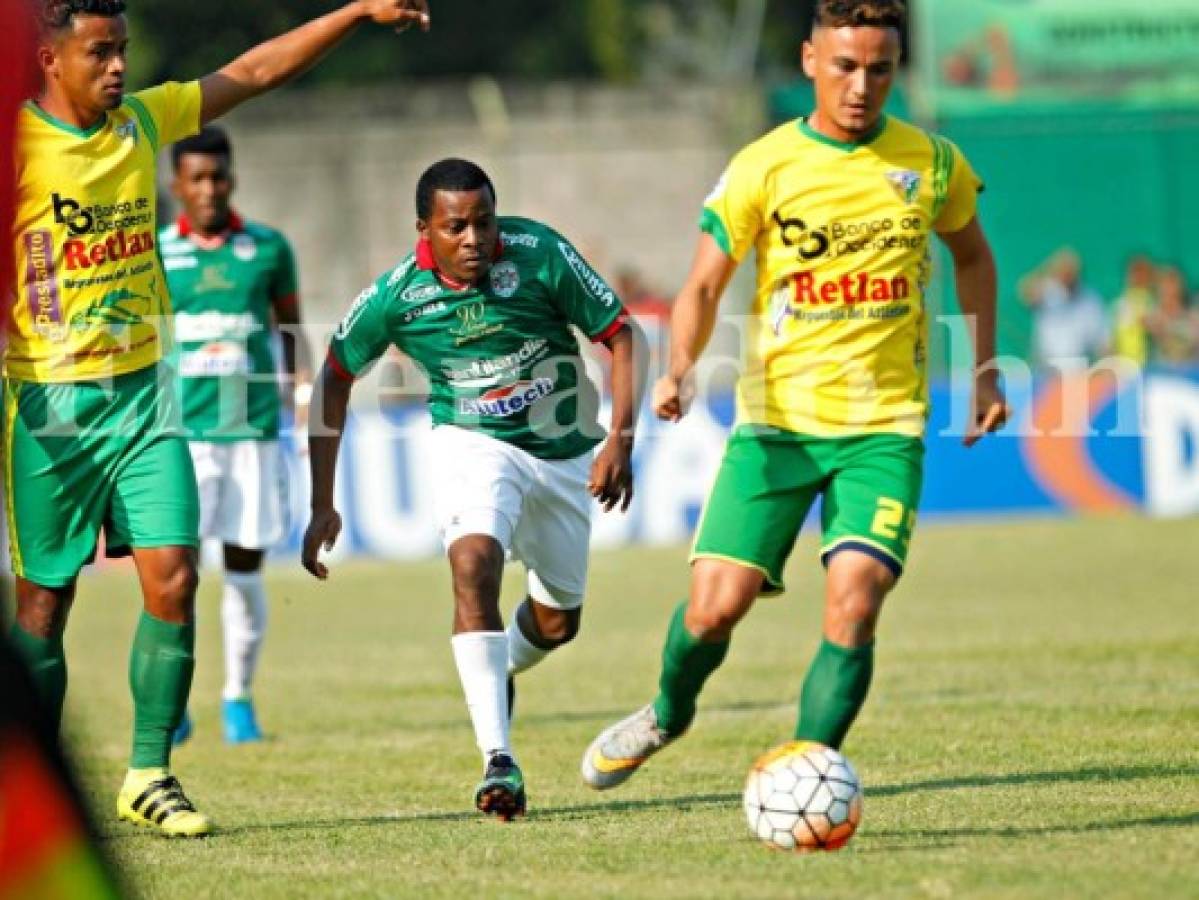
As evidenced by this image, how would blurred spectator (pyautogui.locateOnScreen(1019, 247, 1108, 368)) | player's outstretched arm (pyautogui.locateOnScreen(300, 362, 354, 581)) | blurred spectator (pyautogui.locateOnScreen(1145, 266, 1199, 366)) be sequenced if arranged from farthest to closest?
blurred spectator (pyautogui.locateOnScreen(1019, 247, 1108, 368)) → blurred spectator (pyautogui.locateOnScreen(1145, 266, 1199, 366)) → player's outstretched arm (pyautogui.locateOnScreen(300, 362, 354, 581))

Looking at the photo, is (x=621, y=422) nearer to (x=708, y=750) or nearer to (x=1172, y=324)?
(x=708, y=750)

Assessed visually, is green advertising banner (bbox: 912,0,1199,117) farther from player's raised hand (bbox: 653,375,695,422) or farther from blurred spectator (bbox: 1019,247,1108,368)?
player's raised hand (bbox: 653,375,695,422)

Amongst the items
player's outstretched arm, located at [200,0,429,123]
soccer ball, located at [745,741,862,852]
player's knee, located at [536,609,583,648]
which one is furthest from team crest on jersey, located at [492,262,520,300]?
→ soccer ball, located at [745,741,862,852]

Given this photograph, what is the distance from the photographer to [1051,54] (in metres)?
26.5

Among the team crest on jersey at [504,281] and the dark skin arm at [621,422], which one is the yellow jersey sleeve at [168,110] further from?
the dark skin arm at [621,422]

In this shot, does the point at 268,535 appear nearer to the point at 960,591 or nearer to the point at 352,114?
the point at 960,591

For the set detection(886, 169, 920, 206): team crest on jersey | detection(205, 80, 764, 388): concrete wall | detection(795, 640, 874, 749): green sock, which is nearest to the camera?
detection(795, 640, 874, 749): green sock

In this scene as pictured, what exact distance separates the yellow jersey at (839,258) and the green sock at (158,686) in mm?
2021

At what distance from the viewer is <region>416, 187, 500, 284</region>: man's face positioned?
7.55 metres

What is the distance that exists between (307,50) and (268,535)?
148 inches

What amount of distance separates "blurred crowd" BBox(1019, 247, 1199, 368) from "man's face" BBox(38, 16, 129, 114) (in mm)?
17036

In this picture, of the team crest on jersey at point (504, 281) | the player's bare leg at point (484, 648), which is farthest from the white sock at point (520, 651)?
the team crest on jersey at point (504, 281)

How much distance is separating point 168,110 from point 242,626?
12.9 ft

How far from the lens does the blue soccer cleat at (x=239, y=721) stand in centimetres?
1038
